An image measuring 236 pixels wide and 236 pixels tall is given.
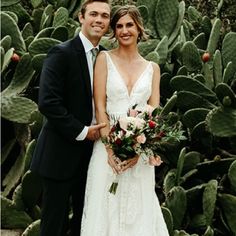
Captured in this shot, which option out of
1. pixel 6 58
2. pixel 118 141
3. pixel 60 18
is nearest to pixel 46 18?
pixel 60 18

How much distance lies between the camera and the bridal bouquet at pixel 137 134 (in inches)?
107

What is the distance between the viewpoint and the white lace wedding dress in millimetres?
2971

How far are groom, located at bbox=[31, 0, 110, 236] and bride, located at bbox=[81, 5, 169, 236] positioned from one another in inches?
2.5

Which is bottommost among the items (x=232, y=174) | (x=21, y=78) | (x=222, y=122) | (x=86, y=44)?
(x=232, y=174)

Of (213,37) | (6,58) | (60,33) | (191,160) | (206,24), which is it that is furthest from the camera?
(206,24)

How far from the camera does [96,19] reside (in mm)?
2842

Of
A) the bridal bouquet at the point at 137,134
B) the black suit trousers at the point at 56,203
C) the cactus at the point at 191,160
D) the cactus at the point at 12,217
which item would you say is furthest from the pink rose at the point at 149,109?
the cactus at the point at 12,217

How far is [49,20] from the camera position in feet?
15.4

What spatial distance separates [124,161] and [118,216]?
0.35 meters

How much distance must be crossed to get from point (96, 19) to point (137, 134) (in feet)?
1.94

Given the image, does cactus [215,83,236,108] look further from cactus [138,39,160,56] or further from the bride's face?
the bride's face

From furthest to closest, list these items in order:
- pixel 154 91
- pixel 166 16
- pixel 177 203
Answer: pixel 166 16 → pixel 177 203 → pixel 154 91

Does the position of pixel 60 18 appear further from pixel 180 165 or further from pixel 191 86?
pixel 180 165

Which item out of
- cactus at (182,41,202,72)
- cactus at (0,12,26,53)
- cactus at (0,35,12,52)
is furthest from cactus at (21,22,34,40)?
cactus at (182,41,202,72)
